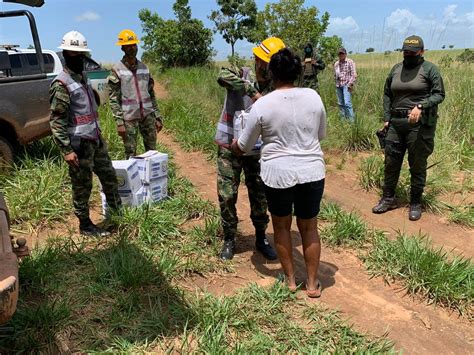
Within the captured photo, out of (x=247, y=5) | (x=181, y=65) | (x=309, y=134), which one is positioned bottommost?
(x=181, y=65)

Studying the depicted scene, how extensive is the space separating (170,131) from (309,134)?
19.1 feet

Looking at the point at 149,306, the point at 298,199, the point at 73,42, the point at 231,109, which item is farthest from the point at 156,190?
the point at 298,199

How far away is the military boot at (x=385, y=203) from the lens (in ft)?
15.3

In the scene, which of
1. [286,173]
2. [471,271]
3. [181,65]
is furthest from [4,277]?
[181,65]

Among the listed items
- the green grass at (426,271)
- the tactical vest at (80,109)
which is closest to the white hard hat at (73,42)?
the tactical vest at (80,109)

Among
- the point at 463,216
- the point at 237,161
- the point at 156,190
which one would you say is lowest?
the point at 463,216

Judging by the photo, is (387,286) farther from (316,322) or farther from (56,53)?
(56,53)

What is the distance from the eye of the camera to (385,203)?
185 inches

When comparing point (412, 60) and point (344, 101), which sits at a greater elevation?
point (412, 60)

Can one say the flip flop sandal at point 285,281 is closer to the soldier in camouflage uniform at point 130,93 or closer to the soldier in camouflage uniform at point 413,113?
the soldier in camouflage uniform at point 413,113

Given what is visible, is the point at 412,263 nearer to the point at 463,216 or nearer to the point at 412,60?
the point at 463,216

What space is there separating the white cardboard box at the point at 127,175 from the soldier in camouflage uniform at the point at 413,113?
2.59 metres

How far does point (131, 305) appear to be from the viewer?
2.76 metres

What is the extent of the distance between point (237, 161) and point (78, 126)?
4.51 ft
